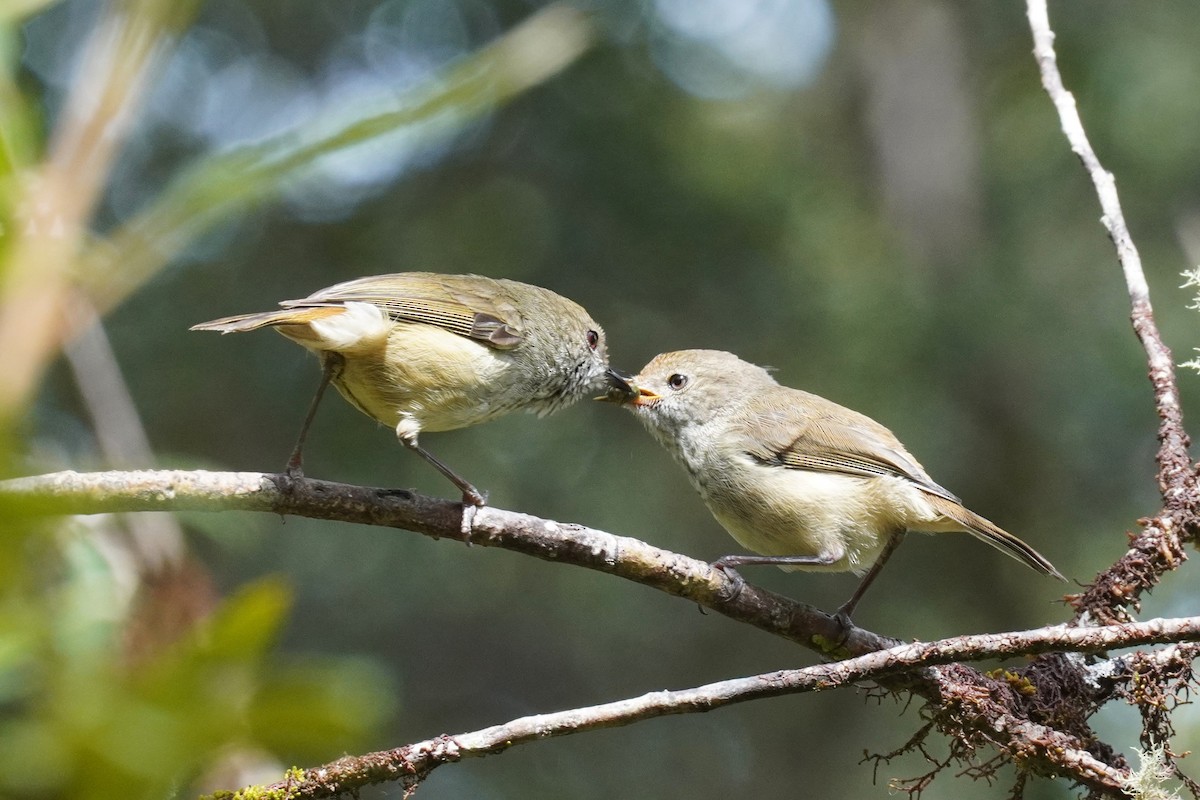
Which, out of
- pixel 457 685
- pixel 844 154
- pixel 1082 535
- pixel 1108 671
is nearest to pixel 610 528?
pixel 457 685

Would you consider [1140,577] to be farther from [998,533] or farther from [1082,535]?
[1082,535]

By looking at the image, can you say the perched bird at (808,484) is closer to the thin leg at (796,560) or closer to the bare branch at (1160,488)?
the thin leg at (796,560)

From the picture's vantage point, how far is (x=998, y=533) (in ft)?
12.9

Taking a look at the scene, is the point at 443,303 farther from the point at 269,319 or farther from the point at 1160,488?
the point at 1160,488

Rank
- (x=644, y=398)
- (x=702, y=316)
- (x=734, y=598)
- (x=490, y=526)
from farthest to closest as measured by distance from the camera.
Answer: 1. (x=702, y=316)
2. (x=644, y=398)
3. (x=734, y=598)
4. (x=490, y=526)

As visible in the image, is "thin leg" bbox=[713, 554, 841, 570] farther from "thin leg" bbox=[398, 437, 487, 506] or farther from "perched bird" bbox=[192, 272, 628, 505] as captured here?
"perched bird" bbox=[192, 272, 628, 505]

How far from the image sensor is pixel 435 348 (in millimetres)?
4121

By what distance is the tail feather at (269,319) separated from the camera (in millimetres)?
3354

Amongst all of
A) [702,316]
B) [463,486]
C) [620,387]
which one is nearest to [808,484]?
Result: [620,387]

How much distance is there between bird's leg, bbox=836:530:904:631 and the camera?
3.37 m

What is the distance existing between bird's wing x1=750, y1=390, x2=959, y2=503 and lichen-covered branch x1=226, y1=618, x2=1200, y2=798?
168cm

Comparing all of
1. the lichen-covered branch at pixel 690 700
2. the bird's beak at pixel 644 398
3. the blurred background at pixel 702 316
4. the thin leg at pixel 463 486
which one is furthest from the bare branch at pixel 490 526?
the blurred background at pixel 702 316

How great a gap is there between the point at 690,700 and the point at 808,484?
76.8 inches

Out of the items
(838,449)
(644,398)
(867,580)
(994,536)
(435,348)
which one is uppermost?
(644,398)
